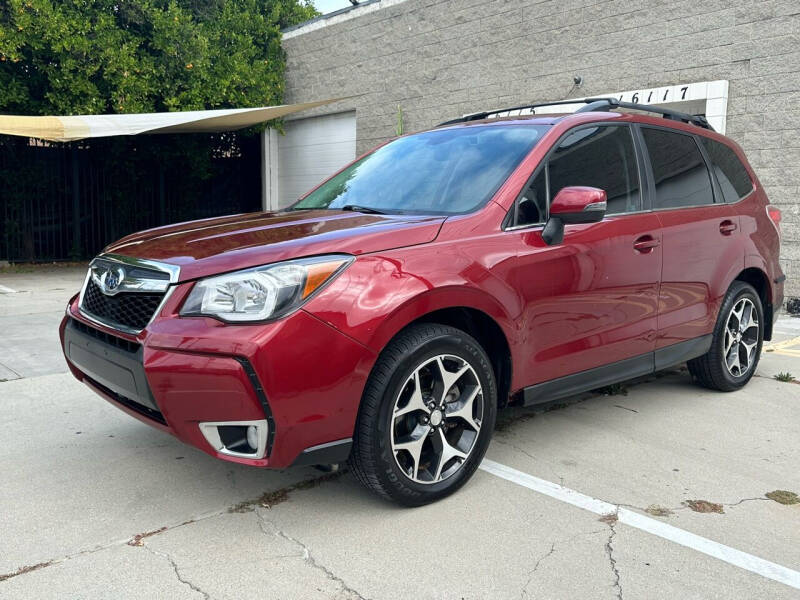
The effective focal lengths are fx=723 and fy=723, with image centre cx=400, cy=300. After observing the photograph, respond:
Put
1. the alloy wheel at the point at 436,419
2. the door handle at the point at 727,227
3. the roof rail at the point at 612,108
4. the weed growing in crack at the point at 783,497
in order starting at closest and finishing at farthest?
the alloy wheel at the point at 436,419 → the weed growing in crack at the point at 783,497 → the roof rail at the point at 612,108 → the door handle at the point at 727,227

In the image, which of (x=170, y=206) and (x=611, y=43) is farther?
(x=170, y=206)

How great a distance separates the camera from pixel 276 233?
3.20 metres

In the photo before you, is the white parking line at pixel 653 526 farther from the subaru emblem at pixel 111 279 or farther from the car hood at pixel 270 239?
the subaru emblem at pixel 111 279

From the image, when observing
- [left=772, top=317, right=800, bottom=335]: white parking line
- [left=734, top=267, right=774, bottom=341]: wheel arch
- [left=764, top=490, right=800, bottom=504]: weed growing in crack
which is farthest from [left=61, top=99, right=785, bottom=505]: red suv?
[left=772, top=317, right=800, bottom=335]: white parking line

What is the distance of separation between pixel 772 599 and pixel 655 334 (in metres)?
1.92

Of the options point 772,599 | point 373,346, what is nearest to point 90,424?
point 373,346

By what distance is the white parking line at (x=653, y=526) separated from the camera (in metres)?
2.68

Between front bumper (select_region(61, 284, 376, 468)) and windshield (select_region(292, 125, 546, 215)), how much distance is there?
44.2 inches

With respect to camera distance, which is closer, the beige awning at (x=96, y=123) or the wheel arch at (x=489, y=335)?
the wheel arch at (x=489, y=335)

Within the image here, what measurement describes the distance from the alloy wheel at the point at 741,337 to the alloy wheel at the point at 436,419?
95.6 inches

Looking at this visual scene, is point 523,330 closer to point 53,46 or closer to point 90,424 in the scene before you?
point 90,424

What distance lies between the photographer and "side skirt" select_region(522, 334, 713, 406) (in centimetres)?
364

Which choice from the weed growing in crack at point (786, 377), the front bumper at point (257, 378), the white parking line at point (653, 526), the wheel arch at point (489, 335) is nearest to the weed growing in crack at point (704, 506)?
the white parking line at point (653, 526)

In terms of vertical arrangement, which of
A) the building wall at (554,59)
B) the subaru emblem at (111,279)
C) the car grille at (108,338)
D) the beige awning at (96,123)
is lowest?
the car grille at (108,338)
